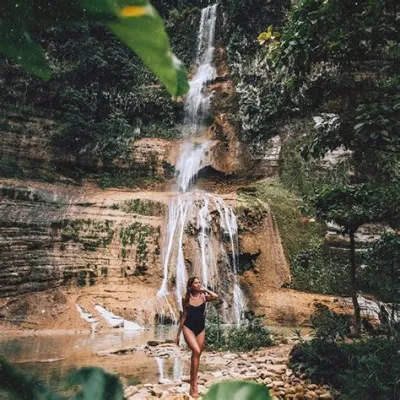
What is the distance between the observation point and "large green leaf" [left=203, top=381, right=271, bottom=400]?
0.27 meters

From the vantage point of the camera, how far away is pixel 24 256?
10578 mm

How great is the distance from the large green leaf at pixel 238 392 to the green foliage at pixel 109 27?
207 millimetres

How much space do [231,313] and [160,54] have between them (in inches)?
448

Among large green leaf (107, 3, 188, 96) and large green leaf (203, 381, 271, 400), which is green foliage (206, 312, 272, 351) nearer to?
large green leaf (203, 381, 271, 400)

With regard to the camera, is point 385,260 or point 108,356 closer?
point 108,356

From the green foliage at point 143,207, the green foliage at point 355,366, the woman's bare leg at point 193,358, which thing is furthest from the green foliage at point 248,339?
the green foliage at point 143,207

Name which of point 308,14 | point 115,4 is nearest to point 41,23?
point 115,4

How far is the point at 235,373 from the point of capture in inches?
203

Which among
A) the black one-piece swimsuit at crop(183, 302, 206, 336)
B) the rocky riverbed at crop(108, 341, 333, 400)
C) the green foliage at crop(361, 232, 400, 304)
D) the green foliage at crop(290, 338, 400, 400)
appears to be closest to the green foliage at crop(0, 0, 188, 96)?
the rocky riverbed at crop(108, 341, 333, 400)

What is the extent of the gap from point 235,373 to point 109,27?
5.46 meters

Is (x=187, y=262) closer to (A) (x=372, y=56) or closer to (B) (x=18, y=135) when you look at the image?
(B) (x=18, y=135)

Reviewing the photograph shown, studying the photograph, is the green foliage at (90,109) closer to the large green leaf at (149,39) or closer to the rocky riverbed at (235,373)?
the rocky riverbed at (235,373)

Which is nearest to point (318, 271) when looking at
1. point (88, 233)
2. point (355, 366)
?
point (88, 233)

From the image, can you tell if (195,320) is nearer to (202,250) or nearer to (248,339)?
(248,339)
